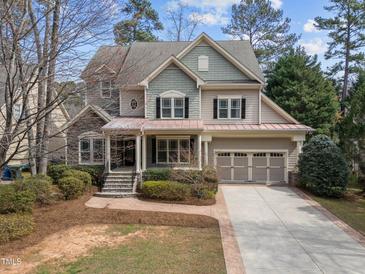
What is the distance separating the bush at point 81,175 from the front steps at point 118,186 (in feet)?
2.64

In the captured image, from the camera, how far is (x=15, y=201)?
36.8 ft

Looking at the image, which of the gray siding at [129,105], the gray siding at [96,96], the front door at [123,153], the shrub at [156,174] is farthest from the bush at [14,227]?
the gray siding at [129,105]

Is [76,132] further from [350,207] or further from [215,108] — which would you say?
[350,207]

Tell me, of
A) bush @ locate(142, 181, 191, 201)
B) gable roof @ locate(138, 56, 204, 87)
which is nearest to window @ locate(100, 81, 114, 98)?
bush @ locate(142, 181, 191, 201)

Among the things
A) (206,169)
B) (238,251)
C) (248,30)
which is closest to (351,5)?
(248,30)

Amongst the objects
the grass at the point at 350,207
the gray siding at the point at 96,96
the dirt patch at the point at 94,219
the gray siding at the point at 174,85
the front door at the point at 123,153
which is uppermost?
the gray siding at the point at 174,85

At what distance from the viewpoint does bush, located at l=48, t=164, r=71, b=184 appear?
51.7 feet

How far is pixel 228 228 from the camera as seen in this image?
10.2m

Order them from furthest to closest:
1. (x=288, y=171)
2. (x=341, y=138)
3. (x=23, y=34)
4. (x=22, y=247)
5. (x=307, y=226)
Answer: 1. (x=288, y=171)
2. (x=341, y=138)
3. (x=307, y=226)
4. (x=22, y=247)
5. (x=23, y=34)

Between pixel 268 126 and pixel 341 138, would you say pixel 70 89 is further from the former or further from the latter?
pixel 341 138

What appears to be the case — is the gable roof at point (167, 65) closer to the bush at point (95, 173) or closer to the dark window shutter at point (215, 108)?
the dark window shutter at point (215, 108)

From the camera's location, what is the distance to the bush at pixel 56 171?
15.8 m

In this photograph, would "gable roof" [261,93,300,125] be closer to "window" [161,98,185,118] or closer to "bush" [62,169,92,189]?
"window" [161,98,185,118]

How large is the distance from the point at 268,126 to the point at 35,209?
13.9 m
